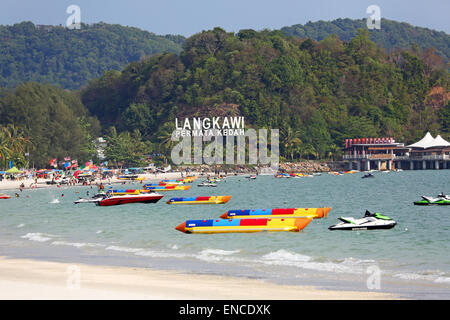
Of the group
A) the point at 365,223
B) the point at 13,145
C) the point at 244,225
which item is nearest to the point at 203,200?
the point at 244,225

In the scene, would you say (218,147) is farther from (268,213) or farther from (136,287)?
(136,287)

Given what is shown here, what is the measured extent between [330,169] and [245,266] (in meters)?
168

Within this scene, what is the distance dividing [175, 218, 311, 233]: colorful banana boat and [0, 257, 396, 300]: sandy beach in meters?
13.4

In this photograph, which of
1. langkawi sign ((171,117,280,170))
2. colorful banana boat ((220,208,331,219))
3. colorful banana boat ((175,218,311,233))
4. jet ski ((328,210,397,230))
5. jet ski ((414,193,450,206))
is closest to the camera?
colorful banana boat ((175,218,311,233))

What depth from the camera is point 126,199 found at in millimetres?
73312

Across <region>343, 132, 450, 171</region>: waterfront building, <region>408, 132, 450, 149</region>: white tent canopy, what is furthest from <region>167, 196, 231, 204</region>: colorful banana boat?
<region>408, 132, 450, 149</region>: white tent canopy

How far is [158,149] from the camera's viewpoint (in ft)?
651

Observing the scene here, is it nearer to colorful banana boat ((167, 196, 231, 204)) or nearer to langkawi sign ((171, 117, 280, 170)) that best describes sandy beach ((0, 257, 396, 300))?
colorful banana boat ((167, 196, 231, 204))

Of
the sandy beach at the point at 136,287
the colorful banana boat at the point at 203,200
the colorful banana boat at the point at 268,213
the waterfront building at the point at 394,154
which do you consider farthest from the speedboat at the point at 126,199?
the waterfront building at the point at 394,154

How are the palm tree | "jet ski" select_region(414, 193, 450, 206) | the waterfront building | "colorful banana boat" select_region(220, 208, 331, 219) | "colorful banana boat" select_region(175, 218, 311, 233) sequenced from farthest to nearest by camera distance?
the waterfront building, the palm tree, "jet ski" select_region(414, 193, 450, 206), "colorful banana boat" select_region(220, 208, 331, 219), "colorful banana boat" select_region(175, 218, 311, 233)

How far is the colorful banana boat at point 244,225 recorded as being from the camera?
144 feet

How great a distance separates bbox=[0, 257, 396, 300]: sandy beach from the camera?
23734 mm

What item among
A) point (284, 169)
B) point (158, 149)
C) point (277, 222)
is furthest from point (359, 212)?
point (158, 149)

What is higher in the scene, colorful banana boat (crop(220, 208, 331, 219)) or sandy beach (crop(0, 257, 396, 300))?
sandy beach (crop(0, 257, 396, 300))
